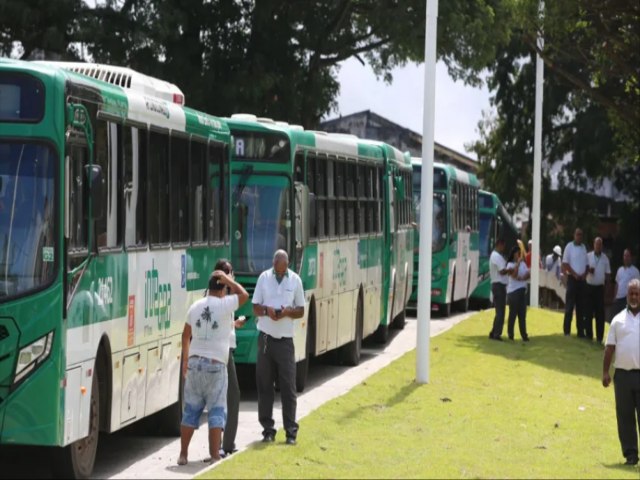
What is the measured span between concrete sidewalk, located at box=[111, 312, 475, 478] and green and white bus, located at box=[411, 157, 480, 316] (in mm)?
4115

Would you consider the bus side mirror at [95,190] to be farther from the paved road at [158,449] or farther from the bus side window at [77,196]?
the paved road at [158,449]

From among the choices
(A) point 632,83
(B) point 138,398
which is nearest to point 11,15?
(A) point 632,83

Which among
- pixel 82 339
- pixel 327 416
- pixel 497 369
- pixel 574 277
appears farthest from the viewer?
pixel 574 277

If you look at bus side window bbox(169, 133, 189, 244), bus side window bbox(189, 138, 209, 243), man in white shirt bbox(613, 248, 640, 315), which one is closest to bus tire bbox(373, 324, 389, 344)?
man in white shirt bbox(613, 248, 640, 315)

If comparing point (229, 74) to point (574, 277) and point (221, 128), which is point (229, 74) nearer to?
point (574, 277)

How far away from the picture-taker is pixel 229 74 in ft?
140

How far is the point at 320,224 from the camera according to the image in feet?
80.4

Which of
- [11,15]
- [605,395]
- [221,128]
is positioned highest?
[11,15]

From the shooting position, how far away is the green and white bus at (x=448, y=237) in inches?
1612

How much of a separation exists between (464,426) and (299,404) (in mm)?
3075

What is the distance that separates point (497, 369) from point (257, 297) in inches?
381

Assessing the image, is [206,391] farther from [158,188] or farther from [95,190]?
[95,190]

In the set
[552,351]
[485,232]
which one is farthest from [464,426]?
[485,232]

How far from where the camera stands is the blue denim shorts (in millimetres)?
15531
